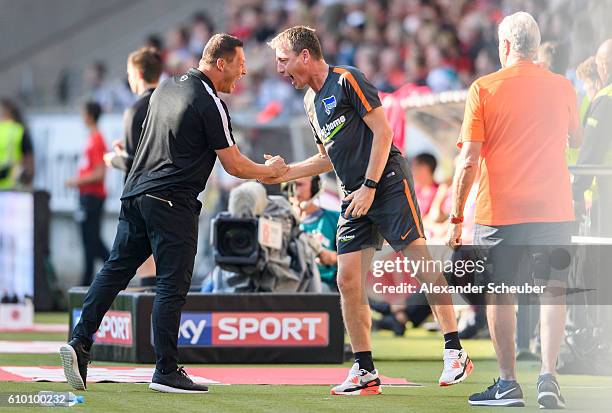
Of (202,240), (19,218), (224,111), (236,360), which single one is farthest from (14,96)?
(224,111)

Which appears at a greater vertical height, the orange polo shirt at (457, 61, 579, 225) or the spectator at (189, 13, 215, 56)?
the spectator at (189, 13, 215, 56)

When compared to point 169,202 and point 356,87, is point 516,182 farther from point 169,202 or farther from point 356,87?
point 169,202

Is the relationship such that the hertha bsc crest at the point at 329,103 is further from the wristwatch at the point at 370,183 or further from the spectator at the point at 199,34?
the spectator at the point at 199,34

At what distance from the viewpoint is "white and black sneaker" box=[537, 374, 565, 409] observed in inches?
277

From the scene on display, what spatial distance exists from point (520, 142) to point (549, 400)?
1308 mm

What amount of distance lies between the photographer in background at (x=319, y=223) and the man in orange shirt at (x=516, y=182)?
12.2ft

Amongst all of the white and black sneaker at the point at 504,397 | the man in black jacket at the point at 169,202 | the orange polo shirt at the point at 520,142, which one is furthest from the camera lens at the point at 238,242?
the white and black sneaker at the point at 504,397

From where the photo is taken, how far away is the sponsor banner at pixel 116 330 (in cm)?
954

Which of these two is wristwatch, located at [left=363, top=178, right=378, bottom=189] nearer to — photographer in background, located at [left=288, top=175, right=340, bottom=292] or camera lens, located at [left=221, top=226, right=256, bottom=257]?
camera lens, located at [left=221, top=226, right=256, bottom=257]

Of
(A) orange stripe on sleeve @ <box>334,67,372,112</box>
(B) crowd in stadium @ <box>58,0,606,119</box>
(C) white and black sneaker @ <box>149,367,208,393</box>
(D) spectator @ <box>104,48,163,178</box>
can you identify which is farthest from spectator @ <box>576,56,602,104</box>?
(B) crowd in stadium @ <box>58,0,606,119</box>

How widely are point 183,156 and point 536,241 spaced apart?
1.97 m

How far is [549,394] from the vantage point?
23.0ft

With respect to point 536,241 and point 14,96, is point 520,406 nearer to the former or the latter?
point 536,241

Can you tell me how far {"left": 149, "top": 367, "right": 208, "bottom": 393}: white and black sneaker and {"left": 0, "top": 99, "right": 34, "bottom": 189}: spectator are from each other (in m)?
9.20
